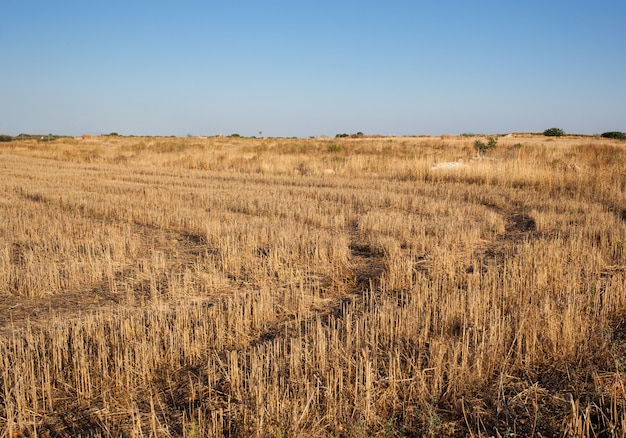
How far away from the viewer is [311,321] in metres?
5.12

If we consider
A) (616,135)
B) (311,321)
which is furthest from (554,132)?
(311,321)

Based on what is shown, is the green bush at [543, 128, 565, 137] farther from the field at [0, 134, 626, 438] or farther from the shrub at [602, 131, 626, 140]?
the field at [0, 134, 626, 438]

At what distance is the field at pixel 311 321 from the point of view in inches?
134

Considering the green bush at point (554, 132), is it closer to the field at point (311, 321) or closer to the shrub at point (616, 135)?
the shrub at point (616, 135)

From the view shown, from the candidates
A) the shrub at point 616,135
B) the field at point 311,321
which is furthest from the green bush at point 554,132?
the field at point 311,321

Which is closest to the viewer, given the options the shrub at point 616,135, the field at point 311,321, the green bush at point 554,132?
the field at point 311,321

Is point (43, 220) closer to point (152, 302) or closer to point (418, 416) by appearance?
point (152, 302)

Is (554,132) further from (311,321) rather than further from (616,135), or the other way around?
(311,321)

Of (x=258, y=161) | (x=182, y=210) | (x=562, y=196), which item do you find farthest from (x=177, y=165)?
(x=562, y=196)

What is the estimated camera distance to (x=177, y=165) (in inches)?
1085

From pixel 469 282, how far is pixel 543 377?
2.22 metres

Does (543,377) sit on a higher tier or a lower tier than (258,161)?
lower

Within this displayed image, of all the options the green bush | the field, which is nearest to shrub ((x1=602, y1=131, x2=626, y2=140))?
the green bush

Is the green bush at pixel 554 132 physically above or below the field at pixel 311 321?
above
